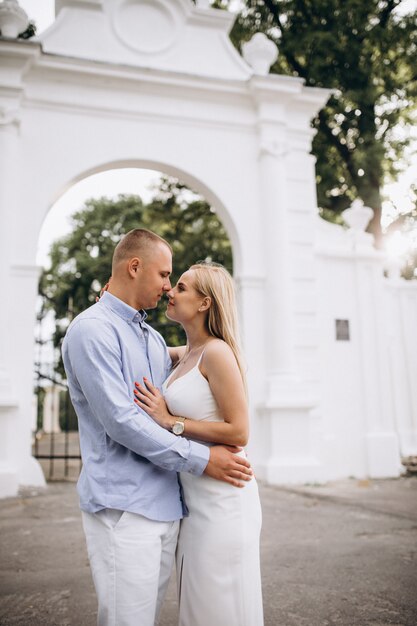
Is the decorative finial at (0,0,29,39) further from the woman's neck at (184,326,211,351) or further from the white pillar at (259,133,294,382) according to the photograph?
the woman's neck at (184,326,211,351)

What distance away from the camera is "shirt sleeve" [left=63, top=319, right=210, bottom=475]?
62.6 inches

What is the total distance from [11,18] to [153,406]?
22.7 feet

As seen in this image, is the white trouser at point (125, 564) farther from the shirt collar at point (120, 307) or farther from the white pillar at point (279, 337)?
the white pillar at point (279, 337)

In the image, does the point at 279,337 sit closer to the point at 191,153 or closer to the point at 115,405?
the point at 191,153

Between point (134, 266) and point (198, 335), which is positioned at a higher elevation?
point (134, 266)

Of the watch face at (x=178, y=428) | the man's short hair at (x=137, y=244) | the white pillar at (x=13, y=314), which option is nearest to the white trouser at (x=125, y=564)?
the watch face at (x=178, y=428)

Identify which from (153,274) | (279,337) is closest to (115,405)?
(153,274)

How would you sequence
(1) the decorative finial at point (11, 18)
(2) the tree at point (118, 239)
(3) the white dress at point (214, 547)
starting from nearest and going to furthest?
1. (3) the white dress at point (214, 547)
2. (1) the decorative finial at point (11, 18)
3. (2) the tree at point (118, 239)

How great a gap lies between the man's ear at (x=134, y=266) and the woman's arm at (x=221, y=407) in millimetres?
408

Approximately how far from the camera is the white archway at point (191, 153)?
652 centimetres

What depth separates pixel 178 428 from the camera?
1.75 metres

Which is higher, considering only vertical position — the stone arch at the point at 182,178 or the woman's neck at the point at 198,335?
the stone arch at the point at 182,178

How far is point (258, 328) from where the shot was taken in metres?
7.16

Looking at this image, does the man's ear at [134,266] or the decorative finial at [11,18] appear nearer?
the man's ear at [134,266]
